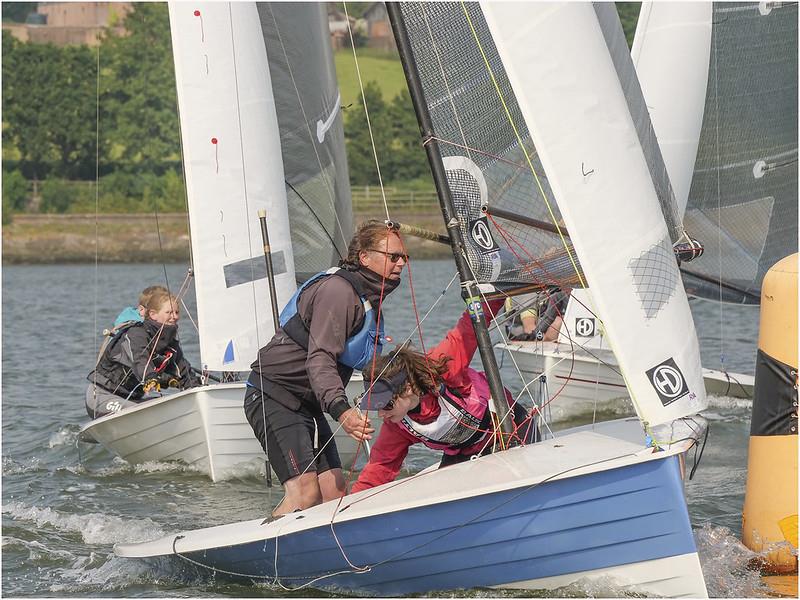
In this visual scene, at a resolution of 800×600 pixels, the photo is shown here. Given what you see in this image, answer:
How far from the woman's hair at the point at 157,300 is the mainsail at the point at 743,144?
4113 millimetres

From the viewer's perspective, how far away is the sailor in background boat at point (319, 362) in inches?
164

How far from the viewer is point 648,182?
13.4 ft

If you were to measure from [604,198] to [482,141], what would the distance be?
0.75 meters

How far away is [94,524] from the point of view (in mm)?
5625

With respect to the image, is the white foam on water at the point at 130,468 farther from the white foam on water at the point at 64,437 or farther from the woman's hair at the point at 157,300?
the woman's hair at the point at 157,300

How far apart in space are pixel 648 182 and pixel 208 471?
348cm

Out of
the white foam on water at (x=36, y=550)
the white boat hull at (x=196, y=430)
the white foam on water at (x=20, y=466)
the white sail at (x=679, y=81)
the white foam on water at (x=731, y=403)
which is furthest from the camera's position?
the white sail at (x=679, y=81)

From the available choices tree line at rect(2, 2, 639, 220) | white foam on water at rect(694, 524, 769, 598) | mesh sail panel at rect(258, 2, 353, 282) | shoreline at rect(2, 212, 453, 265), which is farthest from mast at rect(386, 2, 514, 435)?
tree line at rect(2, 2, 639, 220)

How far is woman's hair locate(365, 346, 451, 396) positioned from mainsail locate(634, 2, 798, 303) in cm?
514

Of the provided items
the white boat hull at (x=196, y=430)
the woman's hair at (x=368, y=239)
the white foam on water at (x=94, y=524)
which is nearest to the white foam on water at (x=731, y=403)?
the white boat hull at (x=196, y=430)

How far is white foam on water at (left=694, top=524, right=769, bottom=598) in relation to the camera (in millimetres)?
4145

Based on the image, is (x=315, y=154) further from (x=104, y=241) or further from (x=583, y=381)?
(x=104, y=241)

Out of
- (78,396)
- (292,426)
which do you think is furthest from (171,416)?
(78,396)

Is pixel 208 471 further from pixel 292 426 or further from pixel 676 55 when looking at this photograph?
pixel 676 55
